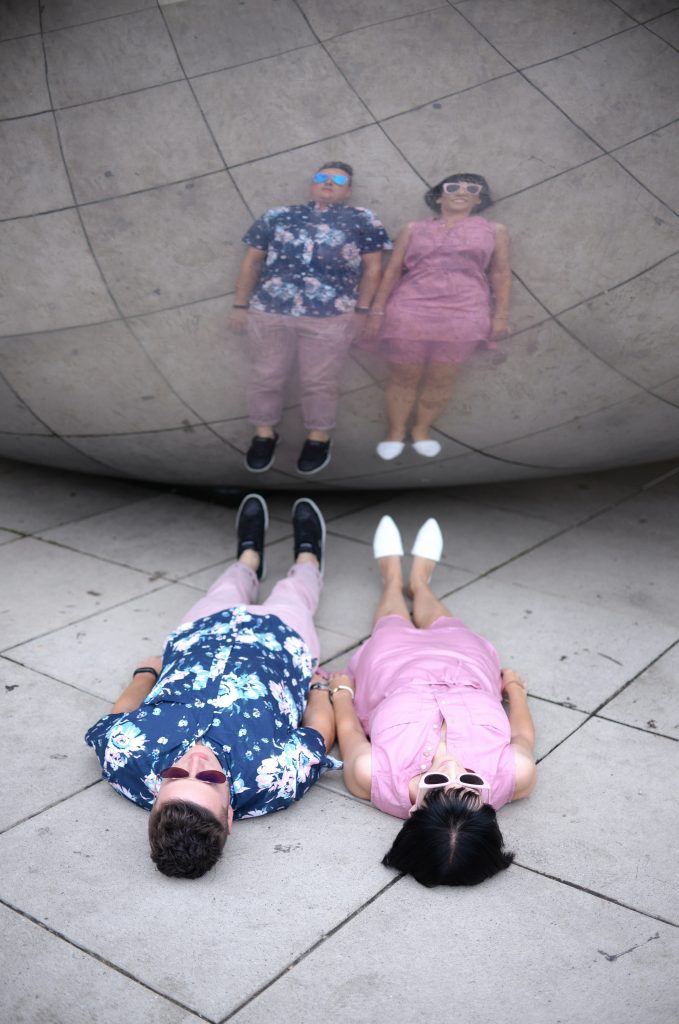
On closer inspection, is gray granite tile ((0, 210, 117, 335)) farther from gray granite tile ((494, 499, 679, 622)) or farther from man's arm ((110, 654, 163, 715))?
gray granite tile ((494, 499, 679, 622))

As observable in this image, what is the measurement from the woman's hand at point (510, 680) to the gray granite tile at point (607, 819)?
25 cm

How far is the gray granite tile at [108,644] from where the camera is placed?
3.64 metres

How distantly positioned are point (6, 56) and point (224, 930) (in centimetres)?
297

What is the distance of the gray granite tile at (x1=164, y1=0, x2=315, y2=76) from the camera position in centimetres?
344

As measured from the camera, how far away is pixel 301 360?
12.6ft

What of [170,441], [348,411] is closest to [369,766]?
[348,411]

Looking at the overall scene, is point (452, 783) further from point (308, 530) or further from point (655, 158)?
point (655, 158)

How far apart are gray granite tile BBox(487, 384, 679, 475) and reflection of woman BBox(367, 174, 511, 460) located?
0.52 metres

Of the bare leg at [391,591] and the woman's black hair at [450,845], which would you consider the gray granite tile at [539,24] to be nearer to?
the bare leg at [391,591]

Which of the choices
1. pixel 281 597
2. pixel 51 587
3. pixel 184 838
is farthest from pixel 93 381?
pixel 184 838

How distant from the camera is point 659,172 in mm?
3543

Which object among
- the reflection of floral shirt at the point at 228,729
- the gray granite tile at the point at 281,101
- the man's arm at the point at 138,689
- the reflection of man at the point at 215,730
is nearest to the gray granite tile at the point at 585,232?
the gray granite tile at the point at 281,101

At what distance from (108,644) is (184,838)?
4.58 feet

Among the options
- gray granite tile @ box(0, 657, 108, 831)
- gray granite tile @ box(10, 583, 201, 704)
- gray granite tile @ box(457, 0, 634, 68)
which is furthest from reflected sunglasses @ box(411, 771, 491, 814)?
gray granite tile @ box(457, 0, 634, 68)
